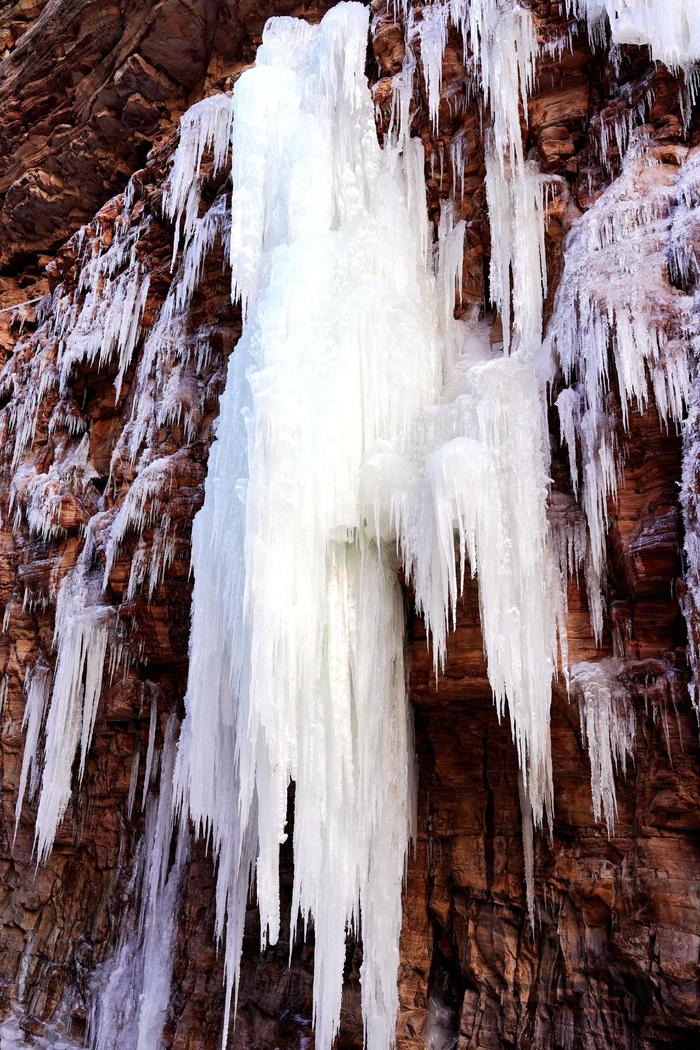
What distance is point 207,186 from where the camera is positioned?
8359mm

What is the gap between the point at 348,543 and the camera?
17.2 feet

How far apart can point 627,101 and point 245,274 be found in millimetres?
3200

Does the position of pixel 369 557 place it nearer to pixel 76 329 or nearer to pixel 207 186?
pixel 207 186

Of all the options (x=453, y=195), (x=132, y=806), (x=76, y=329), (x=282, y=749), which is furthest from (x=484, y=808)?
(x=76, y=329)

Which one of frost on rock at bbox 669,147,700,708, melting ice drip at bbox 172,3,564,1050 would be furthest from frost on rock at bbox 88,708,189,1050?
frost on rock at bbox 669,147,700,708

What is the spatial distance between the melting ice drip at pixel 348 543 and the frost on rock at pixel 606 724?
0.99ft

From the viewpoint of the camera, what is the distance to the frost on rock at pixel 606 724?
4.58m

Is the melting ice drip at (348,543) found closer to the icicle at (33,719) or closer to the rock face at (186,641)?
the rock face at (186,641)

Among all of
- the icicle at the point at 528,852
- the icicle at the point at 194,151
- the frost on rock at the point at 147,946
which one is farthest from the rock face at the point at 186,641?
the icicle at the point at 194,151

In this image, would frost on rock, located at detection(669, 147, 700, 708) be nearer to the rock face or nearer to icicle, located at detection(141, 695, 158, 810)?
the rock face

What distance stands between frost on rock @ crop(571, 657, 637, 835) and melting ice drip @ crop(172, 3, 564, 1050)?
0.99 feet

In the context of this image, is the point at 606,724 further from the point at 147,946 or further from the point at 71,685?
the point at 71,685

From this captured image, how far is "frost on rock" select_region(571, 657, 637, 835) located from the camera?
180 inches

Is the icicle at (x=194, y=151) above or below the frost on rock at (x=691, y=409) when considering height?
above
